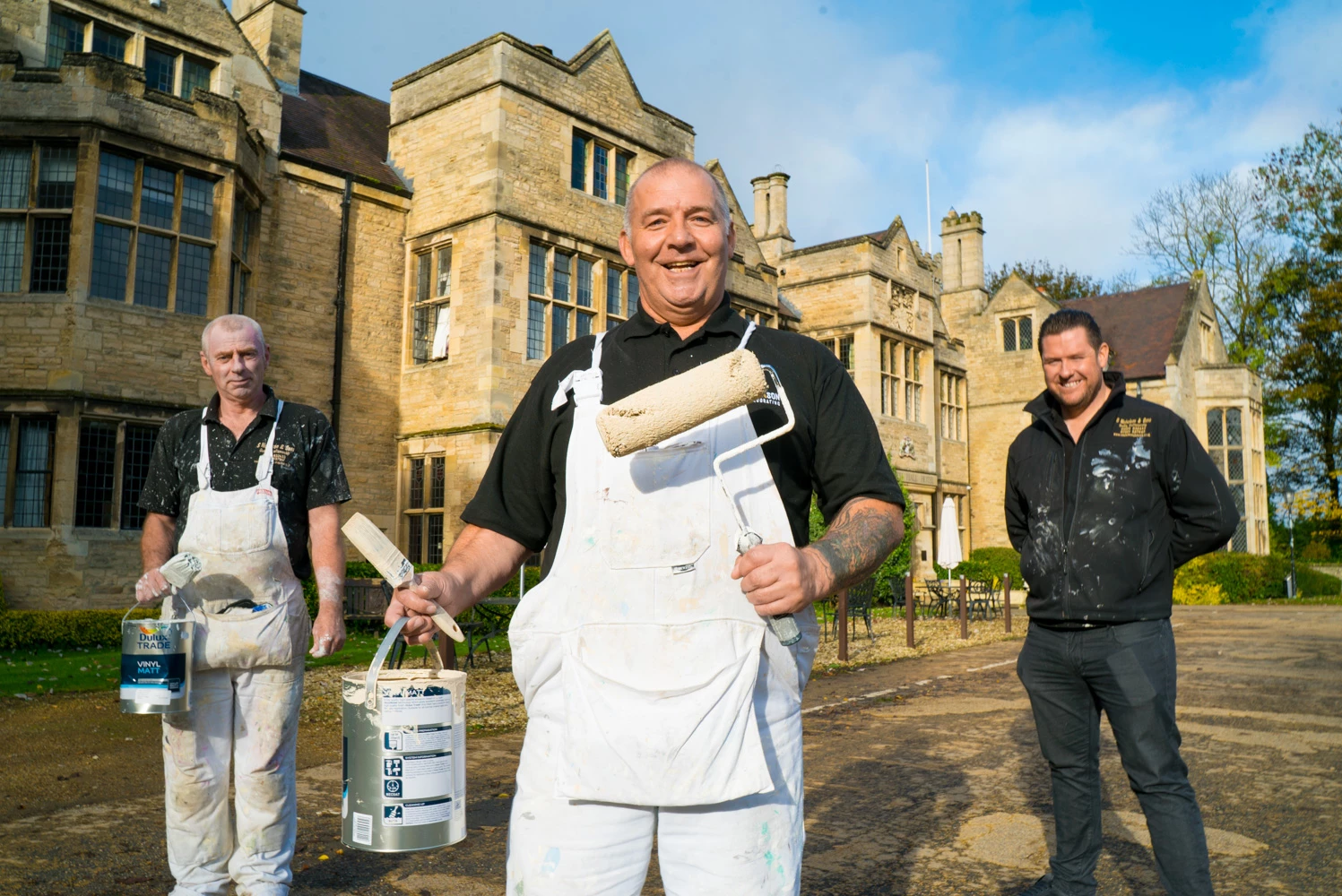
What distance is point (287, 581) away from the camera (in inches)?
143

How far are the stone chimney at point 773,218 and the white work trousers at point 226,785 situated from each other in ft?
86.3

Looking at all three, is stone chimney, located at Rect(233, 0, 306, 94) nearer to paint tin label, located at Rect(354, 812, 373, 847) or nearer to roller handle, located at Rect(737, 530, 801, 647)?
paint tin label, located at Rect(354, 812, 373, 847)

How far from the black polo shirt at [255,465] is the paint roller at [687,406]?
2190mm

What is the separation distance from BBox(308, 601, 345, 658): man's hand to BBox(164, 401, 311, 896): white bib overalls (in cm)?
9

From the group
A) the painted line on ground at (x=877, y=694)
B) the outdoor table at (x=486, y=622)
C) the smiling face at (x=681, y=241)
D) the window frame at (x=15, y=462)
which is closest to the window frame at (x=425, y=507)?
the outdoor table at (x=486, y=622)

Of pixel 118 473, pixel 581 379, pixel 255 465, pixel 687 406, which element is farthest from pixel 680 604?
pixel 118 473

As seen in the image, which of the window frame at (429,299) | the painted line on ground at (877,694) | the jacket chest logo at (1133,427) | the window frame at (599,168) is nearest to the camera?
the jacket chest logo at (1133,427)

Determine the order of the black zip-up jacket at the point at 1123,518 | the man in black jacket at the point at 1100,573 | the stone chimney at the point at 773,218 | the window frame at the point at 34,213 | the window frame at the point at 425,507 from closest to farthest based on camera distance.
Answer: the man in black jacket at the point at 1100,573
the black zip-up jacket at the point at 1123,518
the window frame at the point at 34,213
the window frame at the point at 425,507
the stone chimney at the point at 773,218

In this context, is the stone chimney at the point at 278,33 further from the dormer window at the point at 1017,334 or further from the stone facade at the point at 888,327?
the dormer window at the point at 1017,334

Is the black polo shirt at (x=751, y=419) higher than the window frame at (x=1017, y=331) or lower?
lower

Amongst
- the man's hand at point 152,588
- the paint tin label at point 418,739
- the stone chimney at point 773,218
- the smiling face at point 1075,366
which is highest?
the stone chimney at point 773,218

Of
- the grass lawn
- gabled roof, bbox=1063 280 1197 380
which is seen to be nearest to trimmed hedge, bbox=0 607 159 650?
the grass lawn

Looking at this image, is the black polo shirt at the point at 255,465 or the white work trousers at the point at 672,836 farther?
the black polo shirt at the point at 255,465

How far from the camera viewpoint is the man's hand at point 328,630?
140 inches
